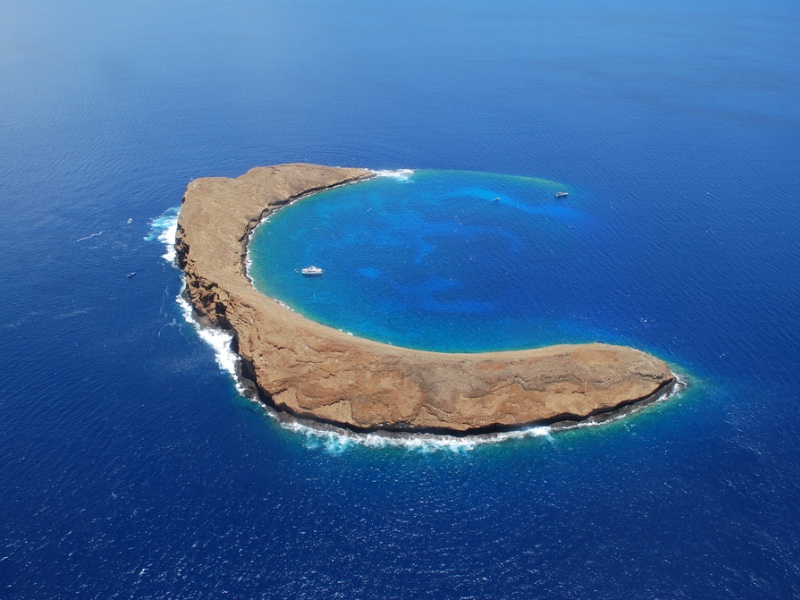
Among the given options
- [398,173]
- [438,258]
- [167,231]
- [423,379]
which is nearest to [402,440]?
[423,379]

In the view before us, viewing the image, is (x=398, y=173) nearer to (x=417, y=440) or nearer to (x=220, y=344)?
(x=220, y=344)

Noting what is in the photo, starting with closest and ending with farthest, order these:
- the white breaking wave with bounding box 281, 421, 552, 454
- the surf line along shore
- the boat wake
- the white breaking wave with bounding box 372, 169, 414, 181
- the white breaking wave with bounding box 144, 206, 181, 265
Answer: the white breaking wave with bounding box 281, 421, 552, 454, the boat wake, the surf line along shore, the white breaking wave with bounding box 144, 206, 181, 265, the white breaking wave with bounding box 372, 169, 414, 181

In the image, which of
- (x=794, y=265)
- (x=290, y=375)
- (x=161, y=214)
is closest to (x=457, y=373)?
(x=290, y=375)

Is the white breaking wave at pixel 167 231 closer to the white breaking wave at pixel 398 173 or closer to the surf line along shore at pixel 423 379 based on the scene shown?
the surf line along shore at pixel 423 379

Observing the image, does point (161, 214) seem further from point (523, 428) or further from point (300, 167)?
point (523, 428)

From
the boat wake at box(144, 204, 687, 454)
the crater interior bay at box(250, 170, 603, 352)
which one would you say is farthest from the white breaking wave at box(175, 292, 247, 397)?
the crater interior bay at box(250, 170, 603, 352)

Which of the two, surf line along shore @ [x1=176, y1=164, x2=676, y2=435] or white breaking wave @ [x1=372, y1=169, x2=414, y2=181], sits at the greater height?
white breaking wave @ [x1=372, y1=169, x2=414, y2=181]

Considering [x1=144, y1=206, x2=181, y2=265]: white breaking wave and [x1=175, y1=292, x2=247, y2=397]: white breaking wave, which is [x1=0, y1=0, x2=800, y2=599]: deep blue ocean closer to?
[x1=175, y1=292, x2=247, y2=397]: white breaking wave
